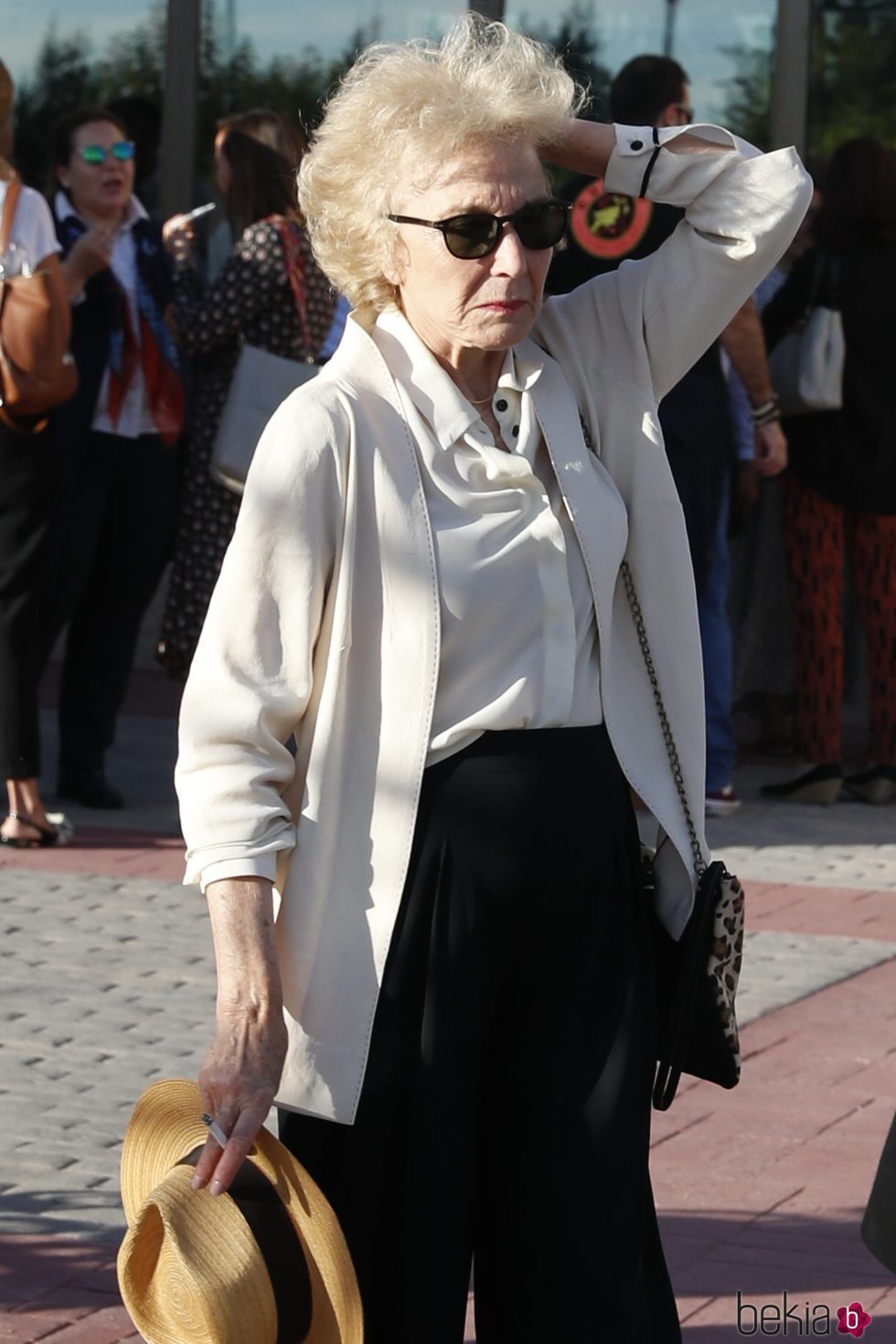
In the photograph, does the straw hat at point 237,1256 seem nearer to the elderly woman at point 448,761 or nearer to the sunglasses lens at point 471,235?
the elderly woman at point 448,761

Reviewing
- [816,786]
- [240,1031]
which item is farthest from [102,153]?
[240,1031]

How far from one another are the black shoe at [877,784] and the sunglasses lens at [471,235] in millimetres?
6048

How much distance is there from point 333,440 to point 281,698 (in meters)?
0.32

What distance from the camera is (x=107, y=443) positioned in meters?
7.70

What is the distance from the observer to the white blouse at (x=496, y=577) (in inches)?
108

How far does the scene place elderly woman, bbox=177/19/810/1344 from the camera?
2713 millimetres

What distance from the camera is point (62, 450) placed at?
25.3 feet

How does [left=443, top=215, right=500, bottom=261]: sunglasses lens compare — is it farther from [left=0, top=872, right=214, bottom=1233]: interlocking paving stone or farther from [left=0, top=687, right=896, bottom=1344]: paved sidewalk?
[left=0, top=872, right=214, bottom=1233]: interlocking paving stone

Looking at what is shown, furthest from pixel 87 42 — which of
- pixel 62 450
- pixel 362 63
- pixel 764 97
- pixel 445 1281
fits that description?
Result: pixel 445 1281

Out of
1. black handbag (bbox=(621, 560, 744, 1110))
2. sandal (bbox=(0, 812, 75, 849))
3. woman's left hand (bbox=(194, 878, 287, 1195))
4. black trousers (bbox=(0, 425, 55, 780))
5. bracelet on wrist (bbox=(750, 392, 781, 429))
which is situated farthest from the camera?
bracelet on wrist (bbox=(750, 392, 781, 429))

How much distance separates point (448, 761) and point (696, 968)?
0.43 m

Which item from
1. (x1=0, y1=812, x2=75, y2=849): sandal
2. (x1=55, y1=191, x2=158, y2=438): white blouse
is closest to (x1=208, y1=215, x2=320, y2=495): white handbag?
(x1=55, y1=191, x2=158, y2=438): white blouse

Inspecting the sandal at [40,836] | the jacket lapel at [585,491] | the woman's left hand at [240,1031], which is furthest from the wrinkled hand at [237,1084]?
the sandal at [40,836]

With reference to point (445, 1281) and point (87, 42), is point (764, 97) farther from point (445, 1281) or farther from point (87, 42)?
point (445, 1281)
